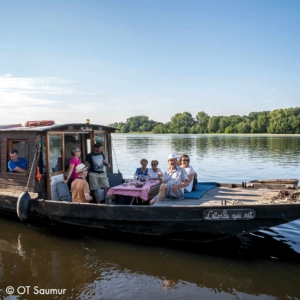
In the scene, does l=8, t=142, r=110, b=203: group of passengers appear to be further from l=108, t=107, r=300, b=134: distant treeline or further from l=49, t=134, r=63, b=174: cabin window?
l=108, t=107, r=300, b=134: distant treeline

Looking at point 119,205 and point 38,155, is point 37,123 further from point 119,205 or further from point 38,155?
point 119,205

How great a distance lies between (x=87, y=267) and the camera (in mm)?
6805

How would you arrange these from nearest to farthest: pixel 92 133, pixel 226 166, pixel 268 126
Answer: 1. pixel 92 133
2. pixel 226 166
3. pixel 268 126

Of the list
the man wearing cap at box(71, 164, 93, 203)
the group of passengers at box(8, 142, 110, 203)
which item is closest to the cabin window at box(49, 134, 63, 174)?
the group of passengers at box(8, 142, 110, 203)

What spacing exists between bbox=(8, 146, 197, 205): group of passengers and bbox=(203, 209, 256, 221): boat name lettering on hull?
1.29 meters

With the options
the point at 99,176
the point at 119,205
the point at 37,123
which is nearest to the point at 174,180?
the point at 119,205

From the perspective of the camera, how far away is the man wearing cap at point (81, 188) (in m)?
8.23

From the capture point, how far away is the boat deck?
7700mm

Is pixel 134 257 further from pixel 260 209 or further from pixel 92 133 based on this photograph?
pixel 92 133

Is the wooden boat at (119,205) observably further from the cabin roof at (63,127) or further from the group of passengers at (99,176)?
the group of passengers at (99,176)

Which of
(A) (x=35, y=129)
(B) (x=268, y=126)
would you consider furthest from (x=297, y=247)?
(B) (x=268, y=126)

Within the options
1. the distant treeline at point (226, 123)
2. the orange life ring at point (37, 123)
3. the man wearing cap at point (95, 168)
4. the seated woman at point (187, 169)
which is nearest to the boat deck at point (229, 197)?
the seated woman at point (187, 169)

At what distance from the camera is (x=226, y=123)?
12281 centimetres

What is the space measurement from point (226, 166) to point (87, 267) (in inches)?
749
